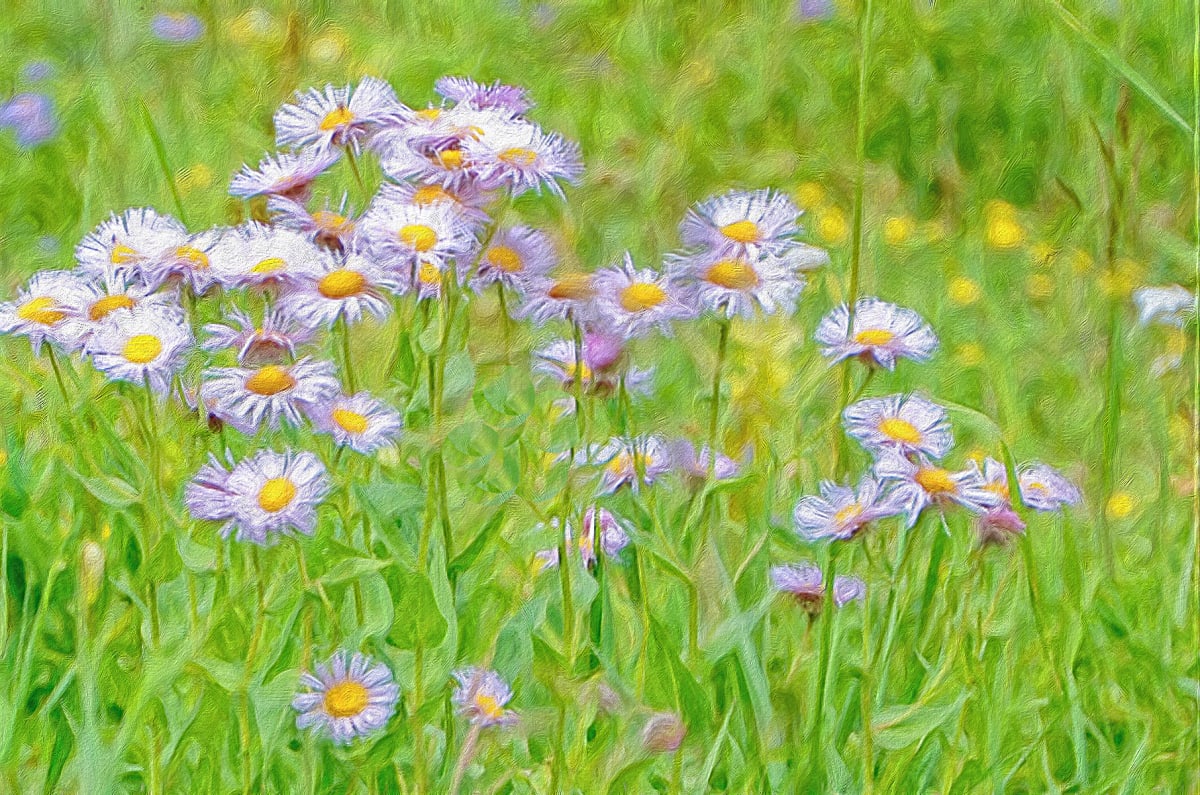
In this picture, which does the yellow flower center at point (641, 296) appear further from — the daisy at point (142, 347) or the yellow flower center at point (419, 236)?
the daisy at point (142, 347)

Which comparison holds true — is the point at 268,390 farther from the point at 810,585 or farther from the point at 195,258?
the point at 810,585

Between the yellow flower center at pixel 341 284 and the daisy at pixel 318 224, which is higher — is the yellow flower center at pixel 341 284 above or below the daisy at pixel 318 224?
below

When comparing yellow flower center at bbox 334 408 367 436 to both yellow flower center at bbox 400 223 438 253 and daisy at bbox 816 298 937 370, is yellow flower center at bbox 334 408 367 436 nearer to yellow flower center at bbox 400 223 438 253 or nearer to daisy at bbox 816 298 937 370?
yellow flower center at bbox 400 223 438 253

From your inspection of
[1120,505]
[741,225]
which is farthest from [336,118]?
[1120,505]

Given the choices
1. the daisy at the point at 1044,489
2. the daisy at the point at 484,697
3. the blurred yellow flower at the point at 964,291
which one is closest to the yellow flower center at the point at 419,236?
the daisy at the point at 484,697

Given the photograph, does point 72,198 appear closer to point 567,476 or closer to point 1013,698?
point 567,476

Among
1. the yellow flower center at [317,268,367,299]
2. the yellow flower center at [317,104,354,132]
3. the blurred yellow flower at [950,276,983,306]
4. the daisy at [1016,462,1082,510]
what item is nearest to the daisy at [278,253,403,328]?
the yellow flower center at [317,268,367,299]
